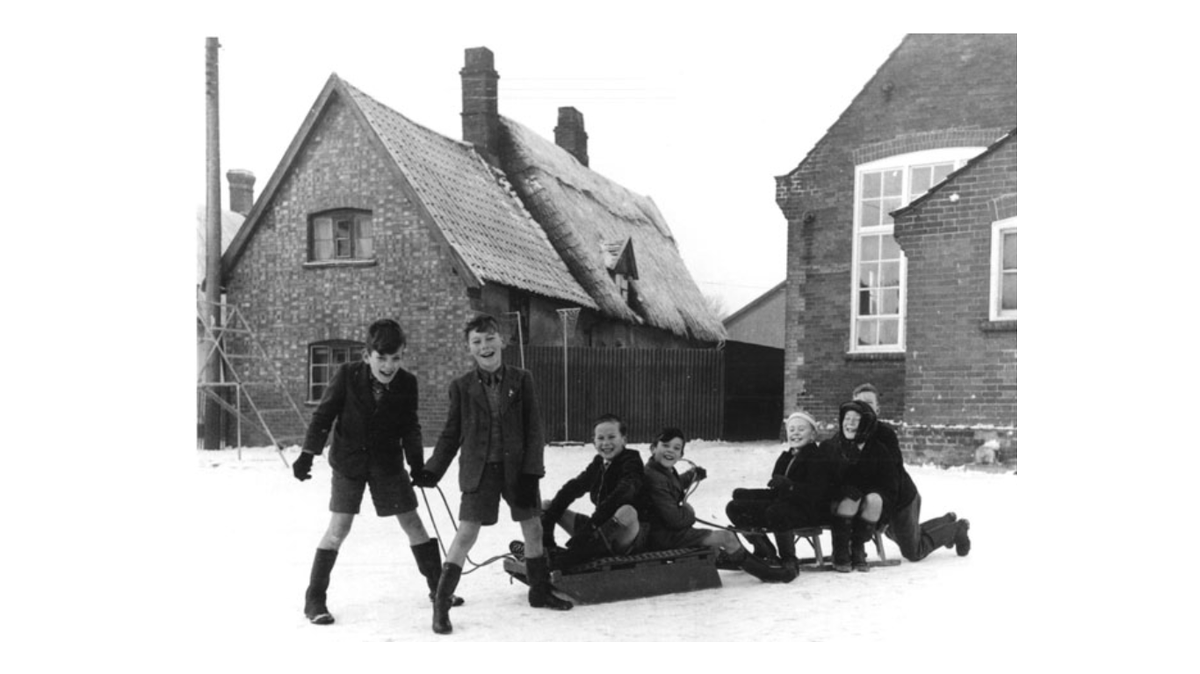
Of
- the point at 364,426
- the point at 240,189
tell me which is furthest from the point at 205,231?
Result: the point at 364,426

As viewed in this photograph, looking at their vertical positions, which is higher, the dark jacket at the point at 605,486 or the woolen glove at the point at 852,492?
the dark jacket at the point at 605,486

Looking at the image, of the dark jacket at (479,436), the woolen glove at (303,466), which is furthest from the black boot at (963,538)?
the woolen glove at (303,466)

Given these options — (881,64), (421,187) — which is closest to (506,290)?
(421,187)

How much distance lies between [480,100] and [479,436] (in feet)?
5.19

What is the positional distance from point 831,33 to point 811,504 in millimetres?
2204

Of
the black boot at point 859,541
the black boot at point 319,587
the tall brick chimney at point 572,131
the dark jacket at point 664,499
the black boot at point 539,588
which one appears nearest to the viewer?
the black boot at point 319,587

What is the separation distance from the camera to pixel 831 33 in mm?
4617

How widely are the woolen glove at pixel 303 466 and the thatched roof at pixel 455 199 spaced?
108 cm

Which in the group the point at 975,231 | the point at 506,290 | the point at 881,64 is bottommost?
the point at 506,290

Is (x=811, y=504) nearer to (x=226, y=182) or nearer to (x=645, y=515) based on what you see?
(x=645, y=515)

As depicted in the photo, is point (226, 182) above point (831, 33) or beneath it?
beneath

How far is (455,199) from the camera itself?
184 inches

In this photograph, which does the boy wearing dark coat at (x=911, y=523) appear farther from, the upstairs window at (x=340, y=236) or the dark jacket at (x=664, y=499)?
the upstairs window at (x=340, y=236)

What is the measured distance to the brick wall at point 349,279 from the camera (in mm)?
4199
